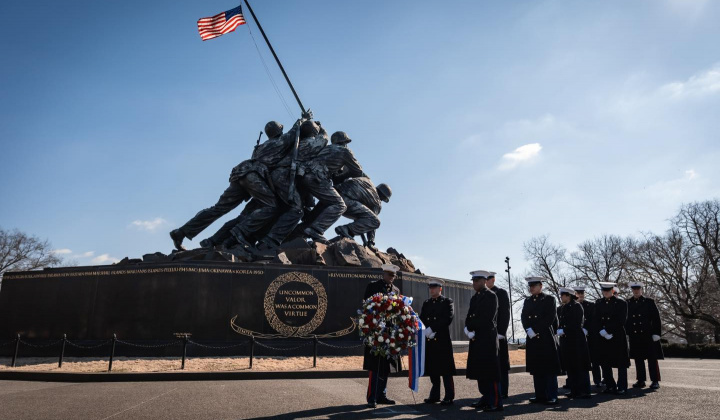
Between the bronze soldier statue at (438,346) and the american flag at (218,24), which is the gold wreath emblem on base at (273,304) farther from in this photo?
the american flag at (218,24)

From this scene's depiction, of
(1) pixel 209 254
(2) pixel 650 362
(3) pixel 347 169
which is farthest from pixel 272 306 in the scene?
(2) pixel 650 362

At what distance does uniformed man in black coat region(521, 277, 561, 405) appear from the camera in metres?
7.23

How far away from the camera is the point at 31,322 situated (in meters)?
14.5

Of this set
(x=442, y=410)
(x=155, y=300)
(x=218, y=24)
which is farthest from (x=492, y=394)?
(x=218, y=24)

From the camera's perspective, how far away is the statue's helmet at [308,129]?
1903 cm

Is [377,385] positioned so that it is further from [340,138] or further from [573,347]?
[340,138]

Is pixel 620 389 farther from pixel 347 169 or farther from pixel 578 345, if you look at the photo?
pixel 347 169

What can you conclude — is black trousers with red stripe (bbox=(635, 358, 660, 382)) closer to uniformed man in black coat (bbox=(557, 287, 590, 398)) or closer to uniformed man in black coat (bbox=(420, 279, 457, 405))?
uniformed man in black coat (bbox=(557, 287, 590, 398))

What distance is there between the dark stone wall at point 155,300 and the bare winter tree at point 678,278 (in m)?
26.1

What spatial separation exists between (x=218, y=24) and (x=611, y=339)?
58.8ft

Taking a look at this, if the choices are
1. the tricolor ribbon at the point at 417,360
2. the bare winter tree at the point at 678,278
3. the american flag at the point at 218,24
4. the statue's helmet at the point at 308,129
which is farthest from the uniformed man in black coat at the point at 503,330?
the bare winter tree at the point at 678,278

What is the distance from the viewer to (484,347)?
22.5 feet

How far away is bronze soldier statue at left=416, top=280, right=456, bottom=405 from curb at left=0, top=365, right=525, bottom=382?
428cm

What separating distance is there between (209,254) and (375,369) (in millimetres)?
9758
